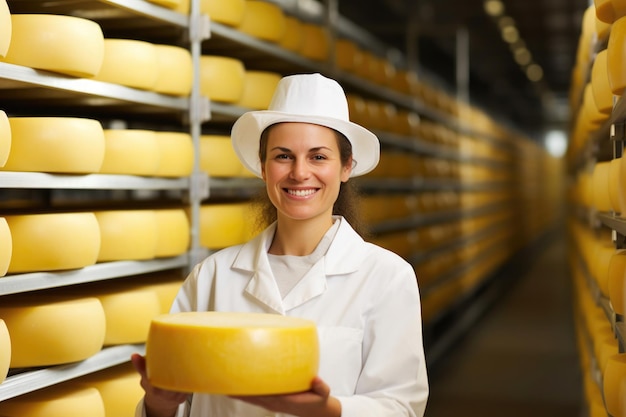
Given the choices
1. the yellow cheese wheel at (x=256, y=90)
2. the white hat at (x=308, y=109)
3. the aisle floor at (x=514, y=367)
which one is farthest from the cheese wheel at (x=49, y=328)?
the aisle floor at (x=514, y=367)

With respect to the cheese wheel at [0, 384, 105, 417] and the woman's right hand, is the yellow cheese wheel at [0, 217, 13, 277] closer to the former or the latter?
the cheese wheel at [0, 384, 105, 417]

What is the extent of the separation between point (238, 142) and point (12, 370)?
130 centimetres

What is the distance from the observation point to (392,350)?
71.6 inches

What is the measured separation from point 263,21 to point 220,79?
452 mm

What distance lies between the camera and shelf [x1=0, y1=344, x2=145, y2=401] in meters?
2.47

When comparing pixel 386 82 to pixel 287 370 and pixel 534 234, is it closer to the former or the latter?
pixel 287 370

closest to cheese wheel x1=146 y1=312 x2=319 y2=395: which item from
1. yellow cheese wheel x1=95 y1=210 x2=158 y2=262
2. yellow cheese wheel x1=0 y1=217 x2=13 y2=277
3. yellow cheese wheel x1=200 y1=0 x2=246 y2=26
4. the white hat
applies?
the white hat

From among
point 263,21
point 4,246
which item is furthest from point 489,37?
point 4,246

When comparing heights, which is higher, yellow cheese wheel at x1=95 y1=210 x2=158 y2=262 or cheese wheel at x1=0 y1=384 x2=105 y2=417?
yellow cheese wheel at x1=95 y1=210 x2=158 y2=262

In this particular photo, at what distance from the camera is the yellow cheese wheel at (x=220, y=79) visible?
3.54m

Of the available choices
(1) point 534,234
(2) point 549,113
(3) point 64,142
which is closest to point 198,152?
(3) point 64,142

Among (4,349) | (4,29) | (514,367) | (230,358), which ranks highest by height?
(4,29)

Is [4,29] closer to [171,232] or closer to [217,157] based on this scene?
[171,232]

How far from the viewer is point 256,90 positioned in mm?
3895
